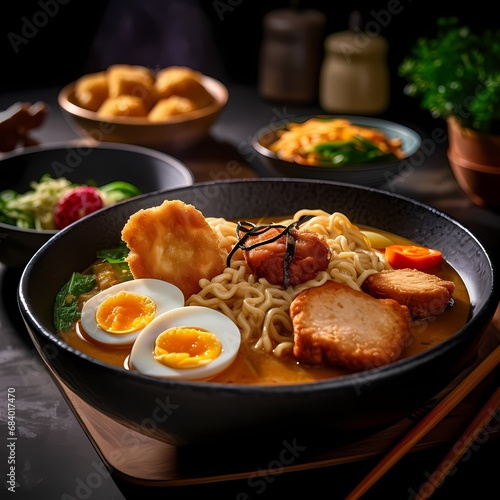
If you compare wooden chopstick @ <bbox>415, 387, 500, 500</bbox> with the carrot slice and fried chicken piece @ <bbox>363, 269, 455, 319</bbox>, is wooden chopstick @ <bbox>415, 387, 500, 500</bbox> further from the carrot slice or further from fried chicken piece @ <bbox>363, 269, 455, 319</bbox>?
the carrot slice

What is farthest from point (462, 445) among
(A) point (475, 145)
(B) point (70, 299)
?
(A) point (475, 145)

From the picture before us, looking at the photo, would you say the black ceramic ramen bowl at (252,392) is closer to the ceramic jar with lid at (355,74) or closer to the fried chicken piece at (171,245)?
the fried chicken piece at (171,245)

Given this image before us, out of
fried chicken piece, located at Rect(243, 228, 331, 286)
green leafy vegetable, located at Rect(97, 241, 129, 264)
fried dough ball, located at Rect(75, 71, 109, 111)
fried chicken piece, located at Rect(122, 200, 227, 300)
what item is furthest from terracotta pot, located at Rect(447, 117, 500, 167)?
fried dough ball, located at Rect(75, 71, 109, 111)

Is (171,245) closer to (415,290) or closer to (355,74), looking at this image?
(415,290)

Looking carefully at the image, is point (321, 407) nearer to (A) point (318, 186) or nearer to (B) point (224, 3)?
(A) point (318, 186)

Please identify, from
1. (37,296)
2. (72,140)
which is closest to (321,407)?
(37,296)

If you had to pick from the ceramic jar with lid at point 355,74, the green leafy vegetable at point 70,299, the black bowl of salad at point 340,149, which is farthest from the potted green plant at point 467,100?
the green leafy vegetable at point 70,299
